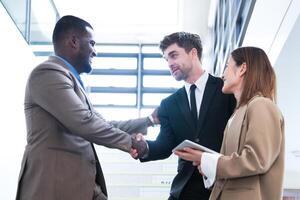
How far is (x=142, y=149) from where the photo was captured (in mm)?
2641

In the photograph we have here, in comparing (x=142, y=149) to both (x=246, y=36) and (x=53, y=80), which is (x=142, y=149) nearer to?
(x=53, y=80)

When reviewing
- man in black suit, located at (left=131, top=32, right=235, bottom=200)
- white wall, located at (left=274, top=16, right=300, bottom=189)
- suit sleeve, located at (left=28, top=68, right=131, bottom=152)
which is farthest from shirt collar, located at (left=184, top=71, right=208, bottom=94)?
white wall, located at (left=274, top=16, right=300, bottom=189)

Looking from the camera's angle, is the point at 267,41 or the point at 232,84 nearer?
the point at 232,84

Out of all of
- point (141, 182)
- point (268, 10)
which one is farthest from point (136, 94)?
point (268, 10)

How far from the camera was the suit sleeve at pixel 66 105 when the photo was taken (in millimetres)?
2244

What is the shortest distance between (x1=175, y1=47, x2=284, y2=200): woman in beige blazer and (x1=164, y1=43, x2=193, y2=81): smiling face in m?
0.78

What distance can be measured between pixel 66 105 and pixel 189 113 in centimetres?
71

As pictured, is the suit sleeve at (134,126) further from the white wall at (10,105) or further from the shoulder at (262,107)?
the white wall at (10,105)

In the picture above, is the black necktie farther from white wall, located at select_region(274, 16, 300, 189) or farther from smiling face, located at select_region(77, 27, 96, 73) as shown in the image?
white wall, located at select_region(274, 16, 300, 189)

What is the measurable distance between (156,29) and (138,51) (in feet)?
3.22

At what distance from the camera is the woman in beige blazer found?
1.86m

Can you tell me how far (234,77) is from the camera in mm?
2154

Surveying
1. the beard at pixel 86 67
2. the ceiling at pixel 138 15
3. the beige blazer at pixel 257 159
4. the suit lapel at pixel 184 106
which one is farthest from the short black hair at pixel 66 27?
the ceiling at pixel 138 15

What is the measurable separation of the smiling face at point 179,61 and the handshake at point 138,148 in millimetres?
468
